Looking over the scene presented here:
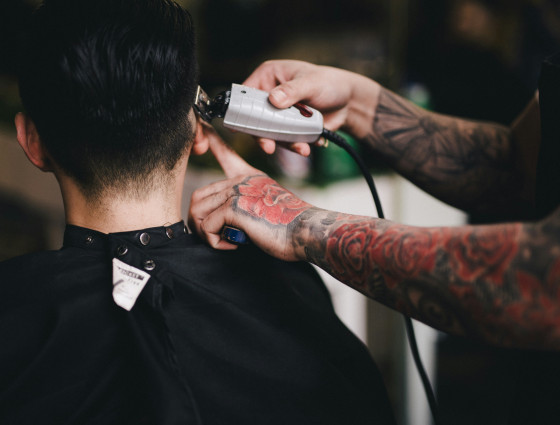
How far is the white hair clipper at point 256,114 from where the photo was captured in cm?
93

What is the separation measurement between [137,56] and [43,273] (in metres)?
0.41

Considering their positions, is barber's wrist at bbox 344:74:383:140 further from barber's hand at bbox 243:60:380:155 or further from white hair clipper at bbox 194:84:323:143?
white hair clipper at bbox 194:84:323:143

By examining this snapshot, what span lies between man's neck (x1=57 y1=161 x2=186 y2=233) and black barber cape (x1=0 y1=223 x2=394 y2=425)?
0.02 metres

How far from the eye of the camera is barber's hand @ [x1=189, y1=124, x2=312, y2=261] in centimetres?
88

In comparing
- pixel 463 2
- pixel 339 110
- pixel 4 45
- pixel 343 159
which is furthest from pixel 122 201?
pixel 4 45

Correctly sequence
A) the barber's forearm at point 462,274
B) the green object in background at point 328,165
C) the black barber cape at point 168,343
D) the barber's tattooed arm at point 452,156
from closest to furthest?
1. the barber's forearm at point 462,274
2. the black barber cape at point 168,343
3. the barber's tattooed arm at point 452,156
4. the green object in background at point 328,165

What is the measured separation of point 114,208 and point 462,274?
62 cm

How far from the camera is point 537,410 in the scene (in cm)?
89

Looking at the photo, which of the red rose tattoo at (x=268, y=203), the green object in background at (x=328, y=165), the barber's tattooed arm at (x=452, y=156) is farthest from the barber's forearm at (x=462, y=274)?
the green object in background at (x=328, y=165)

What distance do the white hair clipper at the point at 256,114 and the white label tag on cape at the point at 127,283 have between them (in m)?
0.34

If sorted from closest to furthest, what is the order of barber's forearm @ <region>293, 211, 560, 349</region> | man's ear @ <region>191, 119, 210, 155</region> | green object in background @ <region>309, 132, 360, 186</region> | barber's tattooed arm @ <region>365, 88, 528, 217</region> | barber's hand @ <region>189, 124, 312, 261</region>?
1. barber's forearm @ <region>293, 211, 560, 349</region>
2. barber's hand @ <region>189, 124, 312, 261</region>
3. man's ear @ <region>191, 119, 210, 155</region>
4. barber's tattooed arm @ <region>365, 88, 528, 217</region>
5. green object in background @ <region>309, 132, 360, 186</region>

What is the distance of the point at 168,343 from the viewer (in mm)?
770

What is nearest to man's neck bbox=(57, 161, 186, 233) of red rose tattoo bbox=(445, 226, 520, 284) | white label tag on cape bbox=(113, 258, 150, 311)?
white label tag on cape bbox=(113, 258, 150, 311)

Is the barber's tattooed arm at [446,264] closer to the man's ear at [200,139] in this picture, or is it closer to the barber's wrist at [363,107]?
the man's ear at [200,139]
